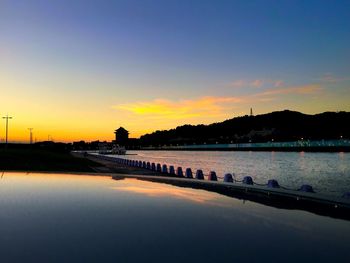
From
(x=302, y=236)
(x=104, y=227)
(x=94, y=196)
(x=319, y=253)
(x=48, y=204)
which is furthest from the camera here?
(x=94, y=196)

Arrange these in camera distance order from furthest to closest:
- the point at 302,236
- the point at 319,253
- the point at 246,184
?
the point at 246,184
the point at 302,236
the point at 319,253

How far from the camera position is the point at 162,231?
1120cm

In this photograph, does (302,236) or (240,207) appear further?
(240,207)

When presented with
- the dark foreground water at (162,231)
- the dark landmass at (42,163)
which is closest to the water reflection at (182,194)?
the dark foreground water at (162,231)

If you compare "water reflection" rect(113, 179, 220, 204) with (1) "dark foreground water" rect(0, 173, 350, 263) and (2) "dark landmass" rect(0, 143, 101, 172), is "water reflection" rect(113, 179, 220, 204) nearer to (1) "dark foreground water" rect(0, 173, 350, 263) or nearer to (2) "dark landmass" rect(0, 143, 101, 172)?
(1) "dark foreground water" rect(0, 173, 350, 263)

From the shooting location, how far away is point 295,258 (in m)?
8.44

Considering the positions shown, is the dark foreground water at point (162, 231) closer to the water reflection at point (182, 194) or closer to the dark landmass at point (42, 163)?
the water reflection at point (182, 194)

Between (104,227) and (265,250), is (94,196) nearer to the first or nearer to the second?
(104,227)

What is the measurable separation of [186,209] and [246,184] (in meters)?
8.68

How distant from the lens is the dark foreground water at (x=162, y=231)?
860 cm

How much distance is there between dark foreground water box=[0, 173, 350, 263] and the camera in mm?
8602

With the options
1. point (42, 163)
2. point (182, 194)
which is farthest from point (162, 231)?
point (42, 163)

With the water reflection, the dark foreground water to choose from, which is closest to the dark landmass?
the water reflection

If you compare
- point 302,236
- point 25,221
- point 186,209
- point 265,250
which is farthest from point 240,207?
point 25,221
